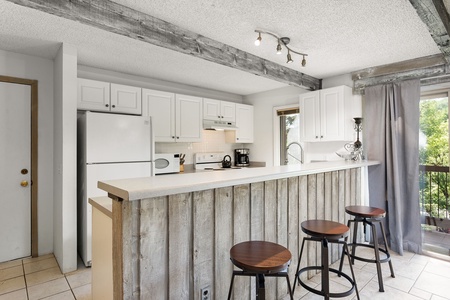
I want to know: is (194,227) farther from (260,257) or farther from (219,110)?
(219,110)

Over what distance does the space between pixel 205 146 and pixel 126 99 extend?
1802 millimetres

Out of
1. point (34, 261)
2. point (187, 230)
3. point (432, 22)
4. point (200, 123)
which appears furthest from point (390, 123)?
point (34, 261)

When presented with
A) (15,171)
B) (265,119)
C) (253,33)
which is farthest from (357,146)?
(15,171)

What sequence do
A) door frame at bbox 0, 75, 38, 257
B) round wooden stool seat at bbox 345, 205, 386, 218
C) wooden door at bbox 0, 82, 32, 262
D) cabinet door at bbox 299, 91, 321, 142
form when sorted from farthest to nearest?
cabinet door at bbox 299, 91, 321, 142
door frame at bbox 0, 75, 38, 257
wooden door at bbox 0, 82, 32, 262
round wooden stool seat at bbox 345, 205, 386, 218

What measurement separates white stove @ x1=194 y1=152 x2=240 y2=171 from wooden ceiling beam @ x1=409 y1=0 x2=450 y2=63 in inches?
135

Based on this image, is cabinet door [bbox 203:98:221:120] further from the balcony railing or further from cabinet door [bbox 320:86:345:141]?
the balcony railing

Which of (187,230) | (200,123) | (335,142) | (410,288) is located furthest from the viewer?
(200,123)

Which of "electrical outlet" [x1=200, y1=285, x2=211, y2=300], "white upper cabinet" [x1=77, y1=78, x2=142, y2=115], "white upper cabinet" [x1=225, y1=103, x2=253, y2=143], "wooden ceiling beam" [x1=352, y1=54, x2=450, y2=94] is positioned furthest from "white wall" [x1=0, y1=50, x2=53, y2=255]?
"wooden ceiling beam" [x1=352, y1=54, x2=450, y2=94]

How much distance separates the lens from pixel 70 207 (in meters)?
2.71

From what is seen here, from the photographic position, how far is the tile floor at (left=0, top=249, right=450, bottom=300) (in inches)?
88.1

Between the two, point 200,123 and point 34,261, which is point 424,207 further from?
point 34,261

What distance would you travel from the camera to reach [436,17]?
2.04 meters

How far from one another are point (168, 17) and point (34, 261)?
10.3 feet

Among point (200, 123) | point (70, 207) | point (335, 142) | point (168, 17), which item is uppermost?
point (168, 17)
